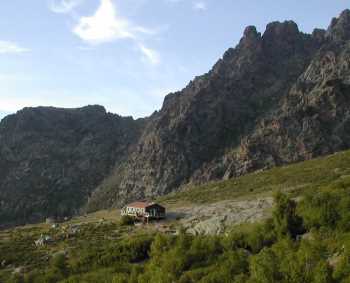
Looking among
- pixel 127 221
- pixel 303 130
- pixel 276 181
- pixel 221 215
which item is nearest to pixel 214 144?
pixel 303 130

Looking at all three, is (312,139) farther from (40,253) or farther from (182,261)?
(182,261)

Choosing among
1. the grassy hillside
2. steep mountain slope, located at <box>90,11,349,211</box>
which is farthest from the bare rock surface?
steep mountain slope, located at <box>90,11,349,211</box>

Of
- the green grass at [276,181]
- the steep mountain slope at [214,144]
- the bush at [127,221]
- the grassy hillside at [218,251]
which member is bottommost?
the grassy hillside at [218,251]

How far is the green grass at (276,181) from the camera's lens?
10562cm

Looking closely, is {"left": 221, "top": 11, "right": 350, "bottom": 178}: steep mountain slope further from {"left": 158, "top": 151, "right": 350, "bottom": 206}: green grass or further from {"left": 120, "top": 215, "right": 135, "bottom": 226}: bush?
{"left": 120, "top": 215, "right": 135, "bottom": 226}: bush

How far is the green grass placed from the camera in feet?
347

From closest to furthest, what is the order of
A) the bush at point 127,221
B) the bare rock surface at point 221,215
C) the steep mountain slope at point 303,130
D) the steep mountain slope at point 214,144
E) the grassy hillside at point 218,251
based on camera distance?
the grassy hillside at point 218,251, the bare rock surface at point 221,215, the bush at point 127,221, the steep mountain slope at point 303,130, the steep mountain slope at point 214,144

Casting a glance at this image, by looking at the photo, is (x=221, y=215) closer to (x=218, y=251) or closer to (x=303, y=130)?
(x=218, y=251)

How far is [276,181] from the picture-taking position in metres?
118

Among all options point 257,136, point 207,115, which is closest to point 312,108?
point 257,136

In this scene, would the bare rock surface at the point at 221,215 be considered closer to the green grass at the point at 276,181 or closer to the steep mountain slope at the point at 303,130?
the green grass at the point at 276,181

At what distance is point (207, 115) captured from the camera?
195875mm

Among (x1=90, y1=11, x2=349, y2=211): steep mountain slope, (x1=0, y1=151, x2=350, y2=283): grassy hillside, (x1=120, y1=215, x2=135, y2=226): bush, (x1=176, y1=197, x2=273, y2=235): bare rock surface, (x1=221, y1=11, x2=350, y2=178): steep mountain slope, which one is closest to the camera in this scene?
(x1=0, y1=151, x2=350, y2=283): grassy hillside

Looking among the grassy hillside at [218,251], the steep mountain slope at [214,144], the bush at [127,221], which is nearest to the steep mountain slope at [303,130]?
the steep mountain slope at [214,144]
